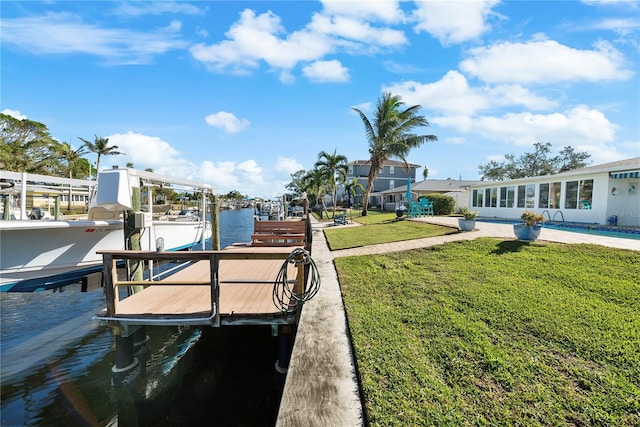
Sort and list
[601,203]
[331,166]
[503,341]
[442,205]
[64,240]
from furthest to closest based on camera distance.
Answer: [331,166], [442,205], [601,203], [64,240], [503,341]

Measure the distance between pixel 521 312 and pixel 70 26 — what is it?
11.8 m

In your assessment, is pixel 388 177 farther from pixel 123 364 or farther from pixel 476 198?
pixel 123 364

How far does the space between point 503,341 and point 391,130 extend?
22.3 meters

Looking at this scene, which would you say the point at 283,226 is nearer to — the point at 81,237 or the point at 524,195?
the point at 81,237

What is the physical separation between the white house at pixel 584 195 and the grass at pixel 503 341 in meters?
8.90

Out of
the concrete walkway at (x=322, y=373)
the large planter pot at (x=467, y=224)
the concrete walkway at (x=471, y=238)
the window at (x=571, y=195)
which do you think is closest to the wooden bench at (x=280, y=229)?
the concrete walkway at (x=471, y=238)

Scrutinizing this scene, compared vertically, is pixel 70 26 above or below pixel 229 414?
above

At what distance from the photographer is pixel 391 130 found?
24469 millimetres

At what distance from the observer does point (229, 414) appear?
4.54 metres

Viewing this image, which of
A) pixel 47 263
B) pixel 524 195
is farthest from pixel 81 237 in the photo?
pixel 524 195

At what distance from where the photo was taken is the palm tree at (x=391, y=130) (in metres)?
24.3

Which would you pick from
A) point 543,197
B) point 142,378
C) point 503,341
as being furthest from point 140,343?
point 543,197

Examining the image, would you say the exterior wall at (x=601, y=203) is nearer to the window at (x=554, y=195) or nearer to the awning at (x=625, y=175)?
the window at (x=554, y=195)

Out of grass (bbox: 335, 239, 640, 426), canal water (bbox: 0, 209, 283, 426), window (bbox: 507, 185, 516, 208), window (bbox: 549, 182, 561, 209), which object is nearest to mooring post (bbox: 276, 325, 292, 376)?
canal water (bbox: 0, 209, 283, 426)
